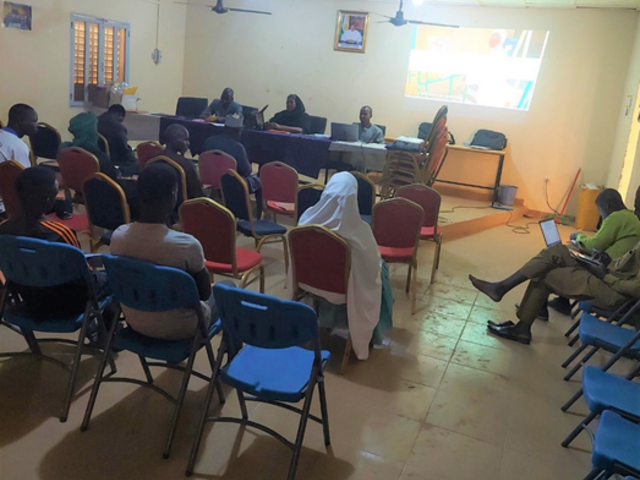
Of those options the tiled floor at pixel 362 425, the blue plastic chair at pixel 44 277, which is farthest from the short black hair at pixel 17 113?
→ the blue plastic chair at pixel 44 277

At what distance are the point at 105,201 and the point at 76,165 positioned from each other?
104 cm

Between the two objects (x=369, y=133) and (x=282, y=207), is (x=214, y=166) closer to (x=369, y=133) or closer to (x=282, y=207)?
(x=282, y=207)

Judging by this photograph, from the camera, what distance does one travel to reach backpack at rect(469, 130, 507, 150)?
7.68 m

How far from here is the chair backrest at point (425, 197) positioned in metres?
4.23

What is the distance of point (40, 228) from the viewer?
90.3 inches

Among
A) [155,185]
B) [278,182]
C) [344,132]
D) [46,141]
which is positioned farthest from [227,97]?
[155,185]

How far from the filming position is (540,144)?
25.4 feet

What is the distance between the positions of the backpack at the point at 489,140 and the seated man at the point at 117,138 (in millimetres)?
4878

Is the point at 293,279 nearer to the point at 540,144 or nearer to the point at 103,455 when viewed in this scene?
the point at 103,455

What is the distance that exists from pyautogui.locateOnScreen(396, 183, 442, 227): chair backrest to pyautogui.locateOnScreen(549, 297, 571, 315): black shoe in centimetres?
114

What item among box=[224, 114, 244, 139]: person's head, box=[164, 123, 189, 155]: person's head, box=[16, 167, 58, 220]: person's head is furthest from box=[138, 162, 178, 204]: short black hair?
→ box=[224, 114, 244, 139]: person's head

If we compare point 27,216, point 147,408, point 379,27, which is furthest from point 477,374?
point 379,27

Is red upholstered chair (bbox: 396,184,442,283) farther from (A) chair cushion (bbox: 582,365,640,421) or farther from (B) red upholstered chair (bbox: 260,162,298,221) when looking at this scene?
(A) chair cushion (bbox: 582,365,640,421)

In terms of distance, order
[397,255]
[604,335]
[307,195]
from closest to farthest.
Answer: [604,335], [397,255], [307,195]
